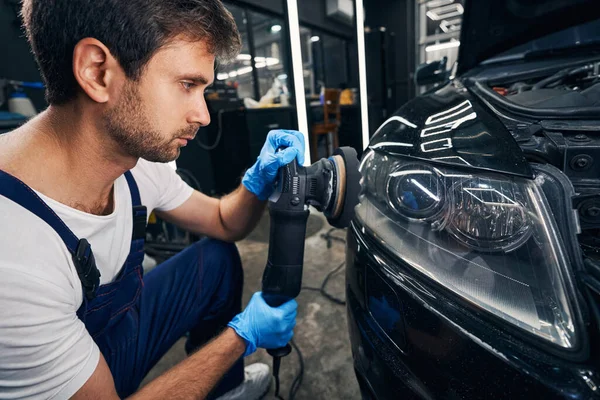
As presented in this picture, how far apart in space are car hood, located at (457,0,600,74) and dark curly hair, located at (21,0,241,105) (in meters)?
1.26

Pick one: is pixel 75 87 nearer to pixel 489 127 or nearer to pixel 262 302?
pixel 262 302

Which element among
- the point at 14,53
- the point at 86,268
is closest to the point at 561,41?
the point at 86,268

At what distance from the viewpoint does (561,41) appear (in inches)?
53.1

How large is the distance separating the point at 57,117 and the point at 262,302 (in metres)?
0.76

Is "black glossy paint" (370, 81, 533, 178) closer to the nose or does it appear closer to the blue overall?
the nose

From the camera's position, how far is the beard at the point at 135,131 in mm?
765

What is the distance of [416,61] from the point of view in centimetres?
827

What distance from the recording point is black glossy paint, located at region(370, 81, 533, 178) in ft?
2.17

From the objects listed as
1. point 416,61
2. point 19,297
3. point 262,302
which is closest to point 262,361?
point 262,302

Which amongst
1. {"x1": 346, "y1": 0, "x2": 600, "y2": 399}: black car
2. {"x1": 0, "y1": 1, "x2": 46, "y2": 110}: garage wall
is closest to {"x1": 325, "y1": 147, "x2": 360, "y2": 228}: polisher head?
{"x1": 346, "y1": 0, "x2": 600, "y2": 399}: black car

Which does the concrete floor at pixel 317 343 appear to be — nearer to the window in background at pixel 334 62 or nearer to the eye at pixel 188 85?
the eye at pixel 188 85

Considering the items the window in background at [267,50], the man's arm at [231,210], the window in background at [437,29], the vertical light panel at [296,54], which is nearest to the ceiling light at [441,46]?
the window in background at [437,29]

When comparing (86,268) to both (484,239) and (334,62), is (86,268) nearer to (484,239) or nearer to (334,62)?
(484,239)

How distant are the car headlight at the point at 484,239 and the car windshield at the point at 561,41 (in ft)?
3.70
